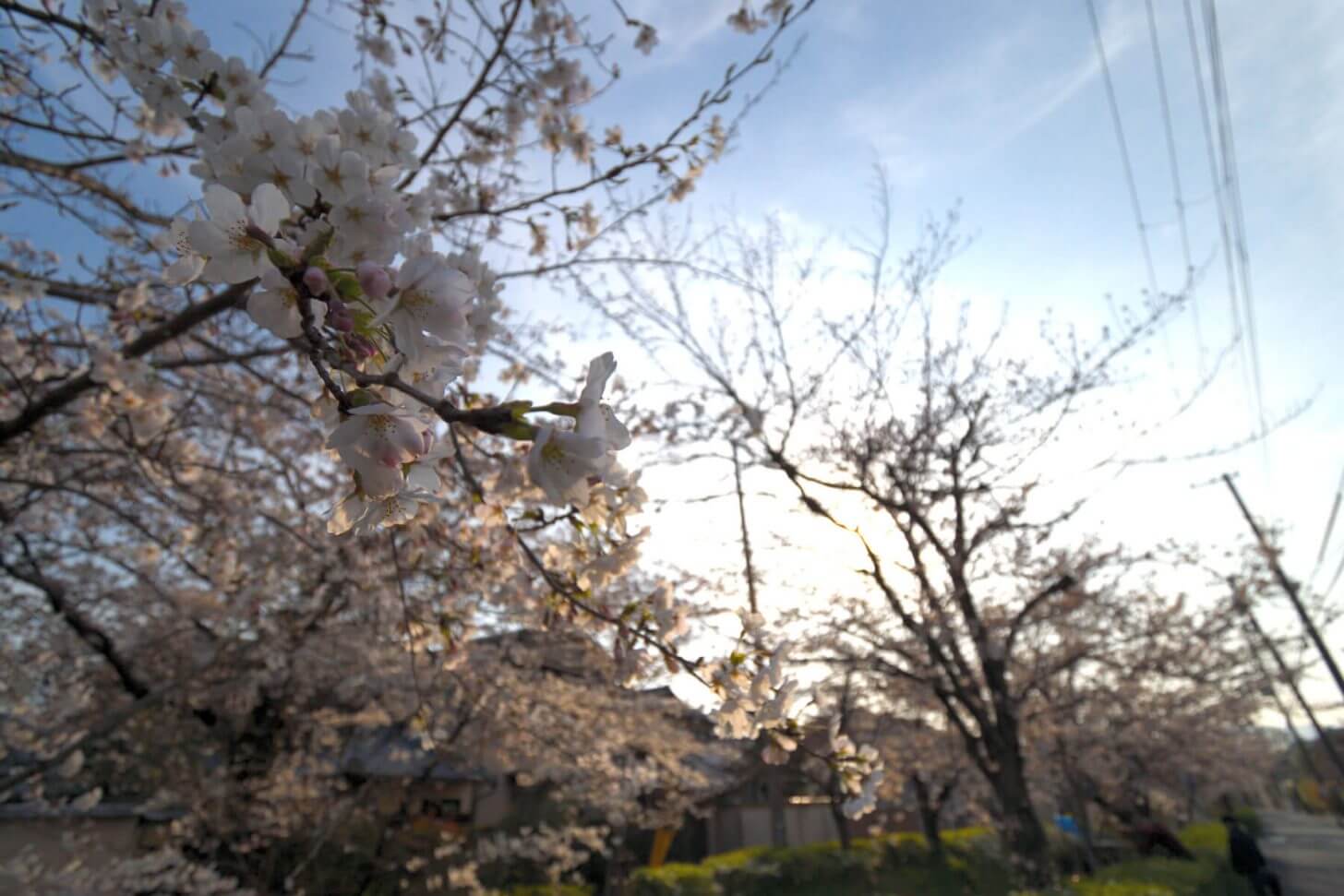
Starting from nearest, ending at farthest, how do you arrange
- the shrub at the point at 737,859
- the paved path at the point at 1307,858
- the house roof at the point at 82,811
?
1. the house roof at the point at 82,811
2. the paved path at the point at 1307,858
3. the shrub at the point at 737,859

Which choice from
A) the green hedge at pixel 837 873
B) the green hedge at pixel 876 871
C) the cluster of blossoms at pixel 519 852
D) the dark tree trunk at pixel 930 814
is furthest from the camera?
the dark tree trunk at pixel 930 814

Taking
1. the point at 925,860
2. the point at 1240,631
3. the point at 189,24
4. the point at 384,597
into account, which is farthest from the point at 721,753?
the point at 189,24

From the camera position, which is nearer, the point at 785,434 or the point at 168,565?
the point at 785,434

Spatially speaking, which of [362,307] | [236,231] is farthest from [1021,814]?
[236,231]

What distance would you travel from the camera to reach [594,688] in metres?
8.66

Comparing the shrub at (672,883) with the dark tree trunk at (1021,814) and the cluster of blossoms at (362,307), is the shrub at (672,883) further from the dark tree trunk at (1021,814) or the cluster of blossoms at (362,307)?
the cluster of blossoms at (362,307)

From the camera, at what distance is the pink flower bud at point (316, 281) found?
0.75 m

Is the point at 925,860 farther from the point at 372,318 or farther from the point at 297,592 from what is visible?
→ the point at 372,318

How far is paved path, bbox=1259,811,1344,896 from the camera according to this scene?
40.3ft

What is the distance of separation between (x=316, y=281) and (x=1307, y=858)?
2592 centimetres

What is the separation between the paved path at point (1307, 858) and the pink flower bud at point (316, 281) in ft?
57.4

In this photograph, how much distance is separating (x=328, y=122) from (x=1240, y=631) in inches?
578

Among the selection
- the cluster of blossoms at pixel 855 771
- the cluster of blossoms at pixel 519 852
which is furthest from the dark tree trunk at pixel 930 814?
the cluster of blossoms at pixel 855 771

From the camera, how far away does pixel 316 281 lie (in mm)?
752
